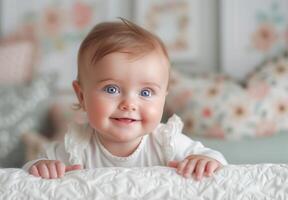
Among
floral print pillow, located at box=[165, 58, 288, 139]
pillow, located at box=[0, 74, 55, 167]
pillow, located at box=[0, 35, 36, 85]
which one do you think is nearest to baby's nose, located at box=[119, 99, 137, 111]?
floral print pillow, located at box=[165, 58, 288, 139]

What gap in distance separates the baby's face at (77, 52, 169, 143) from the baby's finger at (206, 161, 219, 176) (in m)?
0.17

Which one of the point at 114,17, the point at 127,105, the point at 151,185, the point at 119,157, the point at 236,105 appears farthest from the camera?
the point at 114,17

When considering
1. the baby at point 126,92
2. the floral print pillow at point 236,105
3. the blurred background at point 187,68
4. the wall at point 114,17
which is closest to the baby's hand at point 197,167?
the baby at point 126,92

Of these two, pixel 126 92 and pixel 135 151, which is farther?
pixel 135 151

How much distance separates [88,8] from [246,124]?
1023 mm

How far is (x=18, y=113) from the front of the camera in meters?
1.91

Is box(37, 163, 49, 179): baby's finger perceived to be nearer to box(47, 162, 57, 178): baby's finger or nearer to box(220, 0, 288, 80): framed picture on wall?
box(47, 162, 57, 178): baby's finger

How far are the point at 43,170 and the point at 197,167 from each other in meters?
0.27

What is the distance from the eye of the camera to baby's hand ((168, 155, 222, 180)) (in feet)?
2.57

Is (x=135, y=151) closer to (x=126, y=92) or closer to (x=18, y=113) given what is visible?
(x=126, y=92)

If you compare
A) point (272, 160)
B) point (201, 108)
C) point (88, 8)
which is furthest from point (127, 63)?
point (88, 8)

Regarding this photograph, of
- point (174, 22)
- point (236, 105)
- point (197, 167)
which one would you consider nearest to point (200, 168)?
point (197, 167)

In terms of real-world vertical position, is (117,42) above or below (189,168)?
above

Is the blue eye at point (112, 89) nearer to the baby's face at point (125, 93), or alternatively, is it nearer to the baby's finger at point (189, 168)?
the baby's face at point (125, 93)
